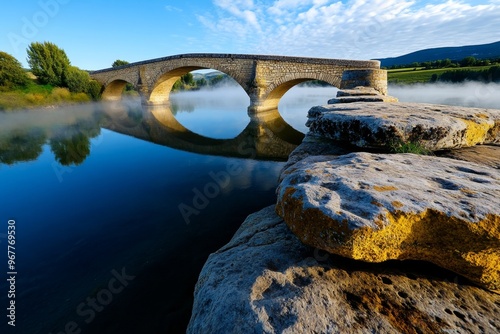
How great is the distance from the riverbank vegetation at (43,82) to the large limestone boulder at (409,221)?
37097mm

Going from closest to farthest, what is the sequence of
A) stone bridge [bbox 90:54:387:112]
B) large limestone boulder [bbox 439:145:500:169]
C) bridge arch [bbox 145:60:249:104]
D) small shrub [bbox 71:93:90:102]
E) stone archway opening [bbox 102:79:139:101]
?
large limestone boulder [bbox 439:145:500:169] → stone bridge [bbox 90:54:387:112] → bridge arch [bbox 145:60:249:104] → small shrub [bbox 71:93:90:102] → stone archway opening [bbox 102:79:139:101]

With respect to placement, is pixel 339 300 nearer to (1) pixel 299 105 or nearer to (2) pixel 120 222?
(2) pixel 120 222

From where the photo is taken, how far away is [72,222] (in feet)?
16.7

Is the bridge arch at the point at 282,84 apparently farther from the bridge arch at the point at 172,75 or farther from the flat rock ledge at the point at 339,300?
the flat rock ledge at the point at 339,300

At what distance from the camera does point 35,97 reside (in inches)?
1111

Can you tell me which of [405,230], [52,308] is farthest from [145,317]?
[405,230]

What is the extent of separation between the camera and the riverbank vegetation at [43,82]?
27547mm

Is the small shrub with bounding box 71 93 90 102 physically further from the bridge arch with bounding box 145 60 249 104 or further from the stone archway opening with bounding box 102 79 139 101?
the bridge arch with bounding box 145 60 249 104

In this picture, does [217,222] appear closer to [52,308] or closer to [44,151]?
[52,308]

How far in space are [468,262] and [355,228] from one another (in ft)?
2.78

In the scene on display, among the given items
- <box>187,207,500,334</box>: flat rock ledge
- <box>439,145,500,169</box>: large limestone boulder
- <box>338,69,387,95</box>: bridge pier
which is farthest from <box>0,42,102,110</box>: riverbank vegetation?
<box>439,145,500,169</box>: large limestone boulder

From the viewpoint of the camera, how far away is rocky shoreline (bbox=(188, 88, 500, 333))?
1.41 metres

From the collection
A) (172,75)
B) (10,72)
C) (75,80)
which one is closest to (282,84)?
(172,75)

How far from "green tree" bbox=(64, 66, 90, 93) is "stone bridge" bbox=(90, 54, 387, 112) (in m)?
6.76
